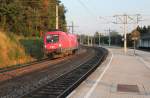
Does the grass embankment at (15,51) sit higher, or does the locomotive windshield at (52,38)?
the locomotive windshield at (52,38)

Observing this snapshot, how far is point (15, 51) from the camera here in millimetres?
33812

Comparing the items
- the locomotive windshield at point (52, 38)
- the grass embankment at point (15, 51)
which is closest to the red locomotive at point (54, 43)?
the locomotive windshield at point (52, 38)

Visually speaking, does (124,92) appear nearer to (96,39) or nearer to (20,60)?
(20,60)

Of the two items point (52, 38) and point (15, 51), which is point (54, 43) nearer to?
point (52, 38)

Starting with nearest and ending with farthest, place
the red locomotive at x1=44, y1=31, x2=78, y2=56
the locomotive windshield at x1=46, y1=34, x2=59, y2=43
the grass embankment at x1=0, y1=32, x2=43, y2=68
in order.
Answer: the grass embankment at x1=0, y1=32, x2=43, y2=68
the red locomotive at x1=44, y1=31, x2=78, y2=56
the locomotive windshield at x1=46, y1=34, x2=59, y2=43

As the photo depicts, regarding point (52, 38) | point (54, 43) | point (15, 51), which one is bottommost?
point (15, 51)

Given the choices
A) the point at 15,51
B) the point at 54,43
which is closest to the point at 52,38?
the point at 54,43

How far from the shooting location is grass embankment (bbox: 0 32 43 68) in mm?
30663

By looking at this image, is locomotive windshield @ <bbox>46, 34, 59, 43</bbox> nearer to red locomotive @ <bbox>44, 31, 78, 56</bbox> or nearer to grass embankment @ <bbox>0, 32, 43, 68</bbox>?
red locomotive @ <bbox>44, 31, 78, 56</bbox>

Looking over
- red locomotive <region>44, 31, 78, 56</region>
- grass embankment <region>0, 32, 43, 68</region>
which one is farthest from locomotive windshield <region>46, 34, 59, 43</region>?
grass embankment <region>0, 32, 43, 68</region>

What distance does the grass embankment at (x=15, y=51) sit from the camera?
101 feet

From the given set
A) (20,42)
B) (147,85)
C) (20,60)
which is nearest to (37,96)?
(147,85)

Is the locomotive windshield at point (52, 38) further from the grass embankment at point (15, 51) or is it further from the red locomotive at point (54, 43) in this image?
the grass embankment at point (15, 51)

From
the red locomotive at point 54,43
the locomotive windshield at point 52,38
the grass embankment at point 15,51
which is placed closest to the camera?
the grass embankment at point 15,51
